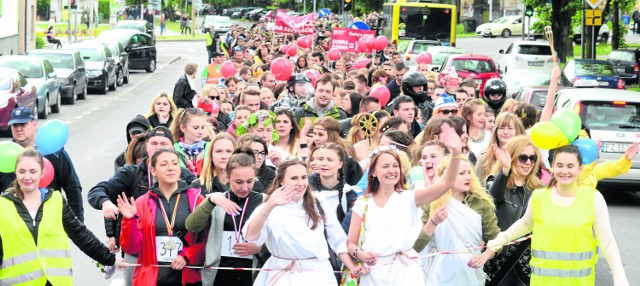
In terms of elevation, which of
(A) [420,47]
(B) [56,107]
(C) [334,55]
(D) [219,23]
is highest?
(D) [219,23]

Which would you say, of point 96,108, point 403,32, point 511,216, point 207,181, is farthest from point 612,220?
point 403,32

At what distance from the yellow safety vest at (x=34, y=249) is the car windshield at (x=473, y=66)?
85.2ft

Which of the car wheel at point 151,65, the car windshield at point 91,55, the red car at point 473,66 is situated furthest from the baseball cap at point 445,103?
the car wheel at point 151,65

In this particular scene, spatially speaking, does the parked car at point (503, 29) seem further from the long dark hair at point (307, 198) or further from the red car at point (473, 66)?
the long dark hair at point (307, 198)

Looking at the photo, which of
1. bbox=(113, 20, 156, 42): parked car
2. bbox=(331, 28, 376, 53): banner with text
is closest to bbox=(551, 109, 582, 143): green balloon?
bbox=(331, 28, 376, 53): banner with text

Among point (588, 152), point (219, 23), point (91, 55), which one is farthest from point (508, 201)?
point (219, 23)

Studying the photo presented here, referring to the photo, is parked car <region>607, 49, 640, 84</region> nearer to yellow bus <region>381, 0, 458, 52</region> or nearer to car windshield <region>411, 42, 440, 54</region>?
yellow bus <region>381, 0, 458, 52</region>

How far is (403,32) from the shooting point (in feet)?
156

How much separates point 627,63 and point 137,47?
18.0 meters

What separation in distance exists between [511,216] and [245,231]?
92.6 inches

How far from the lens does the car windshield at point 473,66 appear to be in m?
33.2

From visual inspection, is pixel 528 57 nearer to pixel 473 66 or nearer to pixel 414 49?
pixel 473 66

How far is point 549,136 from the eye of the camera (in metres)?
8.32

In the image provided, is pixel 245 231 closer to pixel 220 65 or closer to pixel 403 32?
pixel 220 65
